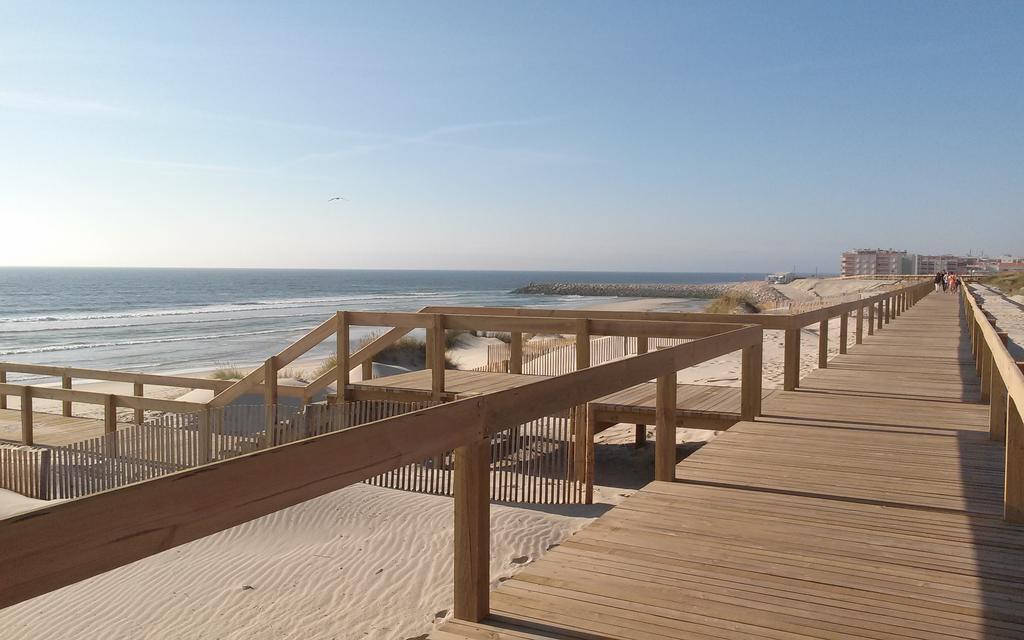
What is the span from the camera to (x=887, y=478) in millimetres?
5094

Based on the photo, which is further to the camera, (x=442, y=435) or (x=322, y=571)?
(x=322, y=571)

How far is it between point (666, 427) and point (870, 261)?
587 feet

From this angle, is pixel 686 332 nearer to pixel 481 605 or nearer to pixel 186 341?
pixel 481 605

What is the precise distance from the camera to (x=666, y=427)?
474 cm

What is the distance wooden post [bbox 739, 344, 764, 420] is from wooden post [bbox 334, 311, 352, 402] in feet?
16.0

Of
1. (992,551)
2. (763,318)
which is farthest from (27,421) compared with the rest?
(992,551)

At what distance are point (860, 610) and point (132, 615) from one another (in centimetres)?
555

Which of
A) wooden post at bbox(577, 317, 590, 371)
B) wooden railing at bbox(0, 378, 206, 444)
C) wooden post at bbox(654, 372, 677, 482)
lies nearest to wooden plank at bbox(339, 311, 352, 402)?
wooden railing at bbox(0, 378, 206, 444)

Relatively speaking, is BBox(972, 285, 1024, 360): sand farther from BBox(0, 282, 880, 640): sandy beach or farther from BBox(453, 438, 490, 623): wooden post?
BBox(453, 438, 490, 623): wooden post

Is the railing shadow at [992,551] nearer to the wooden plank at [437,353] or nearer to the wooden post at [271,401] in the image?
the wooden plank at [437,353]

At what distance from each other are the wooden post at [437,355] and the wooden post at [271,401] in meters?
1.89

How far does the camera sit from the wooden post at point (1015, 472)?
159 inches

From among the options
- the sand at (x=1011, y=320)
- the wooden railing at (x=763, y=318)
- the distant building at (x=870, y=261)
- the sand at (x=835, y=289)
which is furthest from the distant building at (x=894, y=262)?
the wooden railing at (x=763, y=318)

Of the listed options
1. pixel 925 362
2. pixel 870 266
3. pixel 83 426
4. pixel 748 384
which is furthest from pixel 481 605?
pixel 870 266
